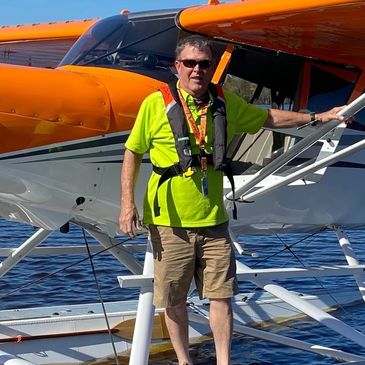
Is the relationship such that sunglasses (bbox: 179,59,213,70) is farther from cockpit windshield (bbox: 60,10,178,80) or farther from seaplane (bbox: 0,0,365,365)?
cockpit windshield (bbox: 60,10,178,80)

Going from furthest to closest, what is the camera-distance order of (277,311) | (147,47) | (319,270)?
(277,311), (319,270), (147,47)

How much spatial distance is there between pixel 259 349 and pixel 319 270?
1724mm

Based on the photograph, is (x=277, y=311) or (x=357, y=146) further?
(x=277, y=311)

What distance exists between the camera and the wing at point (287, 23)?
498 centimetres

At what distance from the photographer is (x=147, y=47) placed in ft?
18.0

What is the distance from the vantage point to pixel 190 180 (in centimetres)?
426

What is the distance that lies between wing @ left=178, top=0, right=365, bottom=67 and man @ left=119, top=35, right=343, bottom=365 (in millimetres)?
834

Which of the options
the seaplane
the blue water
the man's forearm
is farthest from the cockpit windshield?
the blue water

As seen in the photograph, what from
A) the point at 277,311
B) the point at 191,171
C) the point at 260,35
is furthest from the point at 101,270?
the point at 191,171

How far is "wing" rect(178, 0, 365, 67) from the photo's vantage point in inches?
196

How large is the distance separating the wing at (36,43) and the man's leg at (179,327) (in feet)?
15.0

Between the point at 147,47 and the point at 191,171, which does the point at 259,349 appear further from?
the point at 191,171

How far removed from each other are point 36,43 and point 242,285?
3.39 meters

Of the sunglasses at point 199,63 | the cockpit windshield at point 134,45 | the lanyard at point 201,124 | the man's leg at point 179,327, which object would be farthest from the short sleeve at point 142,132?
the cockpit windshield at point 134,45
